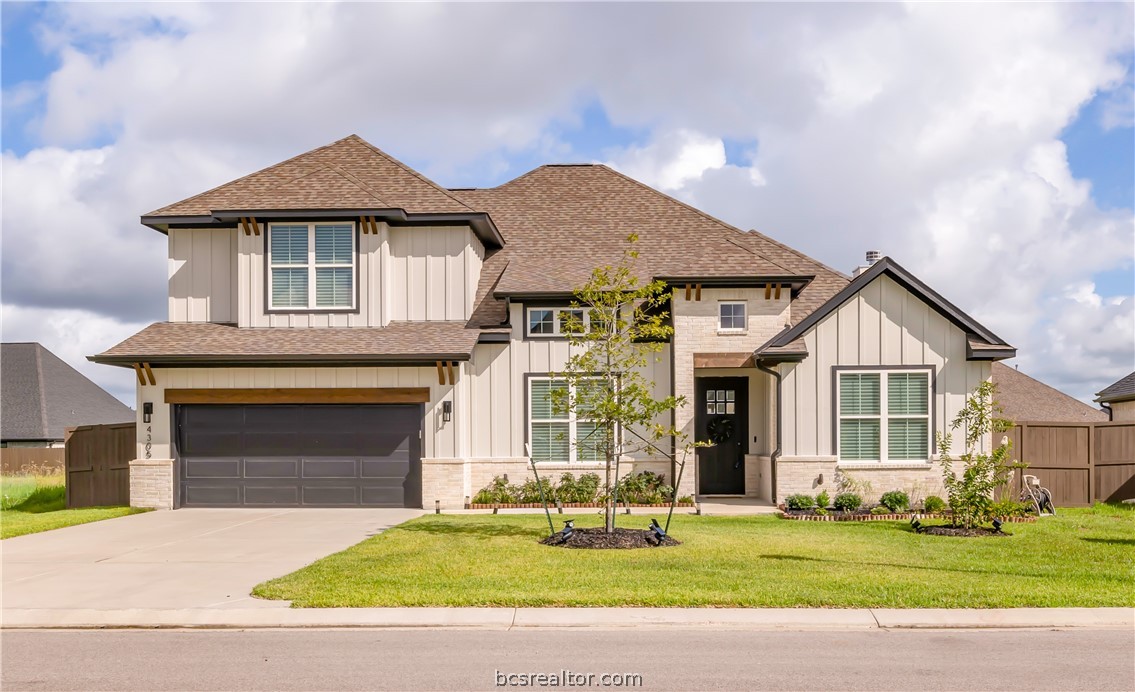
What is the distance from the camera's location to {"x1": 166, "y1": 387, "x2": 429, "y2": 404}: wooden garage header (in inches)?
804

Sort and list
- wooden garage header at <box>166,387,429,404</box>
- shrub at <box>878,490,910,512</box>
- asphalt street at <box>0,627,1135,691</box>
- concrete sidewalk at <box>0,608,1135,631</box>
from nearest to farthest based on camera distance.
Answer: asphalt street at <box>0,627,1135,691</box> < concrete sidewalk at <box>0,608,1135,631</box> < shrub at <box>878,490,910,512</box> < wooden garage header at <box>166,387,429,404</box>

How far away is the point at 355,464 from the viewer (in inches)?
810

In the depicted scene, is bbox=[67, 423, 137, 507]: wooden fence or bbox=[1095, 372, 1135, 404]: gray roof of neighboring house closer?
bbox=[67, 423, 137, 507]: wooden fence

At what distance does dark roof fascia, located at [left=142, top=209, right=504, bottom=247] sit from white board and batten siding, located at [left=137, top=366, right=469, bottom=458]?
3.27 meters

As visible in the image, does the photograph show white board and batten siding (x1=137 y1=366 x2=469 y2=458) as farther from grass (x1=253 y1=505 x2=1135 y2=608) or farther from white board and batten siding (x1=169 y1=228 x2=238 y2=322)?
grass (x1=253 y1=505 x2=1135 y2=608)

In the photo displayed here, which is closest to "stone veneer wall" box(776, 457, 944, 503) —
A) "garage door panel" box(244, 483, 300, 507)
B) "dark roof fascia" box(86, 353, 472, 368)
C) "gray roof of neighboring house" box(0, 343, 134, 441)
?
"dark roof fascia" box(86, 353, 472, 368)

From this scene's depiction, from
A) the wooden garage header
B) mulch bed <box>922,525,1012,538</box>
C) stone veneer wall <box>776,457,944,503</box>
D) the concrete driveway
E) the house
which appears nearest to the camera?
the concrete driveway

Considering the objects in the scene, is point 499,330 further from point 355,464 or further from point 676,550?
point 676,550

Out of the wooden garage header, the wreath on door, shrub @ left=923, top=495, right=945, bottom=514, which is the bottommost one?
shrub @ left=923, top=495, right=945, bottom=514

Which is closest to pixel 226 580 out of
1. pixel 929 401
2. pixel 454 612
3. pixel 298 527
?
pixel 454 612

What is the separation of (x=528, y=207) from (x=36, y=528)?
13.5m

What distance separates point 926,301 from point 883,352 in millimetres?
1371

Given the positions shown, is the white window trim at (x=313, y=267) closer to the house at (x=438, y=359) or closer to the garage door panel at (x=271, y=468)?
the house at (x=438, y=359)

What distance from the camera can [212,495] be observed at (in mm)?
20734
